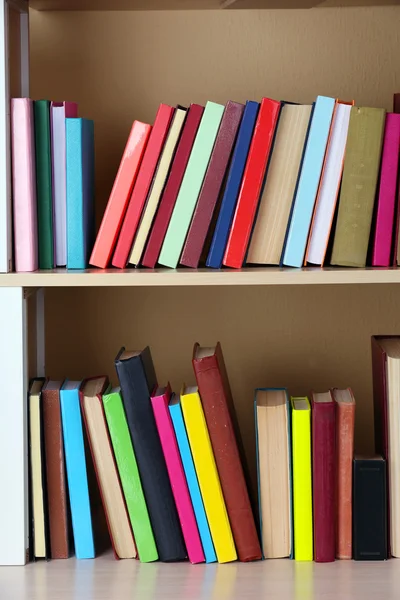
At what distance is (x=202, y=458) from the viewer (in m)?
1.10

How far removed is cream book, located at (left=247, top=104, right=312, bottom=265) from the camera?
1.13m

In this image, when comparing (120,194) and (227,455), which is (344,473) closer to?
(227,455)

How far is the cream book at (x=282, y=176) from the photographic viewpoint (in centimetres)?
113

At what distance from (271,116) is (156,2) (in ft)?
0.98

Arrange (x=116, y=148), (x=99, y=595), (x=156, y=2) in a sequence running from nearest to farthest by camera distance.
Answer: (x=99, y=595), (x=156, y=2), (x=116, y=148)

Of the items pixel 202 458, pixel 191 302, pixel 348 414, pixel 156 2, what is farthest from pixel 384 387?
pixel 156 2

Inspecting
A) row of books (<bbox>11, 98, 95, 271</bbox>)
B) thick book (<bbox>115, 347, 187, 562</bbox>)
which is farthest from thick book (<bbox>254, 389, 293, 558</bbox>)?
row of books (<bbox>11, 98, 95, 271</bbox>)

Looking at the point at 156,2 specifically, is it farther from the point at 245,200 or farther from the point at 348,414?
the point at 348,414

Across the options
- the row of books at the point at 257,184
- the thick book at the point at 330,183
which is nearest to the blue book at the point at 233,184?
the row of books at the point at 257,184

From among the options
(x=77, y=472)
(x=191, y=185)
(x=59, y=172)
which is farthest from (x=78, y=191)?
(x=77, y=472)

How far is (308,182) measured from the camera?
112 centimetres

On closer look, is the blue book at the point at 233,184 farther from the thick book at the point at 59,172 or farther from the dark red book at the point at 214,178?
the thick book at the point at 59,172

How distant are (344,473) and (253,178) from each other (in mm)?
414

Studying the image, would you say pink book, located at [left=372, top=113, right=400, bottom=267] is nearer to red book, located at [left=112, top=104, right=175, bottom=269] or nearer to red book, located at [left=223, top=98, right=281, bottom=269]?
red book, located at [left=223, top=98, right=281, bottom=269]
